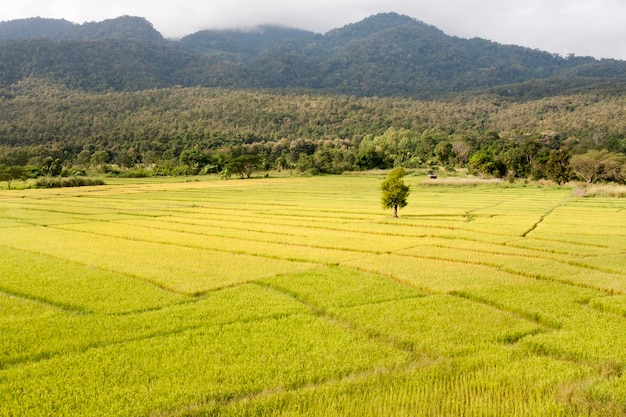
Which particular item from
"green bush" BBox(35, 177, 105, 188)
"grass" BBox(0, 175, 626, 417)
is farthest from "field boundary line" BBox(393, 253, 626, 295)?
"green bush" BBox(35, 177, 105, 188)

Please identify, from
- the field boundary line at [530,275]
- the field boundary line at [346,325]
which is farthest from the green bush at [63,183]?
the field boundary line at [346,325]

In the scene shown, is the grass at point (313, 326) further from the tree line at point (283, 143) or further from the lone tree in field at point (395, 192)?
the tree line at point (283, 143)

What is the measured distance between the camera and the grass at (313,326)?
27.7ft

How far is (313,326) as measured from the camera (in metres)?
12.0

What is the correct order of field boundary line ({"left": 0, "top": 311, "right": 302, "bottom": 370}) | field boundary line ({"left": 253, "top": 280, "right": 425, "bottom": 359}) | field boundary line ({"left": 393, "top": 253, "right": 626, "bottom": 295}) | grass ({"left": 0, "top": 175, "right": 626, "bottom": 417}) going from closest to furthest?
grass ({"left": 0, "top": 175, "right": 626, "bottom": 417}) < field boundary line ({"left": 0, "top": 311, "right": 302, "bottom": 370}) < field boundary line ({"left": 253, "top": 280, "right": 425, "bottom": 359}) < field boundary line ({"left": 393, "top": 253, "right": 626, "bottom": 295})

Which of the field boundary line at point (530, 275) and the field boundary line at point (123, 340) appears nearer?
the field boundary line at point (123, 340)

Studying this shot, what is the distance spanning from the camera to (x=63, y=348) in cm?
1055

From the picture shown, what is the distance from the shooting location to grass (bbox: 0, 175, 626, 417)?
27.7ft

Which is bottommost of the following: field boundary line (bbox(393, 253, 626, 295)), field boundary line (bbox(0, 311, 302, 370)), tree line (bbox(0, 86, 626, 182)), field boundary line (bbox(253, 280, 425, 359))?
field boundary line (bbox(393, 253, 626, 295))

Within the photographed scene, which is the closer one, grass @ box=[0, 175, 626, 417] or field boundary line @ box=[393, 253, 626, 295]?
grass @ box=[0, 175, 626, 417]

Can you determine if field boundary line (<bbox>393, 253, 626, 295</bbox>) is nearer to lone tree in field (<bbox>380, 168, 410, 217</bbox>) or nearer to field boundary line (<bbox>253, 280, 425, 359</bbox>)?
field boundary line (<bbox>253, 280, 425, 359</bbox>)

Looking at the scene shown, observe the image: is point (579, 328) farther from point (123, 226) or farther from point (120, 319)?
point (123, 226)

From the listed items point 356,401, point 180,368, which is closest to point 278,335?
point 180,368

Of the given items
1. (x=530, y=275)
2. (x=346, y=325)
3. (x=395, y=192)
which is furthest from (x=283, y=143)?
(x=346, y=325)
